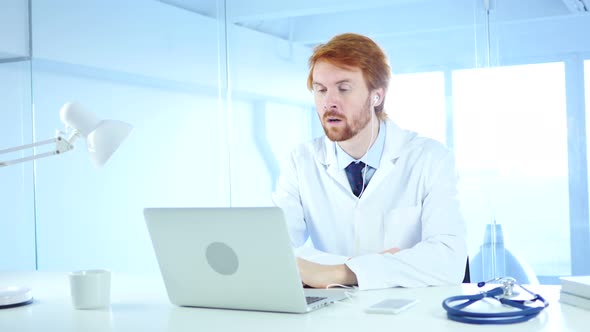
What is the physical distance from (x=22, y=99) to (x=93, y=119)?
8.24 ft

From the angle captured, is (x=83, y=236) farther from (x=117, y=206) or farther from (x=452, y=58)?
(x=452, y=58)

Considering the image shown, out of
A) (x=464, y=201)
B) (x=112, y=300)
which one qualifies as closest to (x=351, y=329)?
(x=112, y=300)

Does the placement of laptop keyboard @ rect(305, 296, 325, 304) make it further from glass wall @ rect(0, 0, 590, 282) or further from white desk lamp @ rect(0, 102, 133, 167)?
glass wall @ rect(0, 0, 590, 282)

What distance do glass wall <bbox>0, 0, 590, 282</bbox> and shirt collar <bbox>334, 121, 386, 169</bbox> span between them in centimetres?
88

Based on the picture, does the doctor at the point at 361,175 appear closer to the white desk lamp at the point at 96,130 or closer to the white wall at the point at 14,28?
the white desk lamp at the point at 96,130

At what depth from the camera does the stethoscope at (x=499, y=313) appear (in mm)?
1334

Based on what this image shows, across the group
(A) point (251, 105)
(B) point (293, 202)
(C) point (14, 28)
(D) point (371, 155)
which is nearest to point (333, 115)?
(D) point (371, 155)

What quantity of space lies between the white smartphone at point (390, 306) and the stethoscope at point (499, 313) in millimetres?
94

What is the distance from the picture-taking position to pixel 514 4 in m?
3.76

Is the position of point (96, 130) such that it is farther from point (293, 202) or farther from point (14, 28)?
point (14, 28)

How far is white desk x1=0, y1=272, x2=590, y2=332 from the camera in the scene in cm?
135

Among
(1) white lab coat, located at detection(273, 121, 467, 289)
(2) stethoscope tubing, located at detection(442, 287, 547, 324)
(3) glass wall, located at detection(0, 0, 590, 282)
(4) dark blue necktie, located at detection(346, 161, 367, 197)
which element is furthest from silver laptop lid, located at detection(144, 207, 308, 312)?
(3) glass wall, located at detection(0, 0, 590, 282)

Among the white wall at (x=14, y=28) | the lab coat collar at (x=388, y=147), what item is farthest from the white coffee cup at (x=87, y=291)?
the white wall at (x=14, y=28)

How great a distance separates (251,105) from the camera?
14.9 ft
